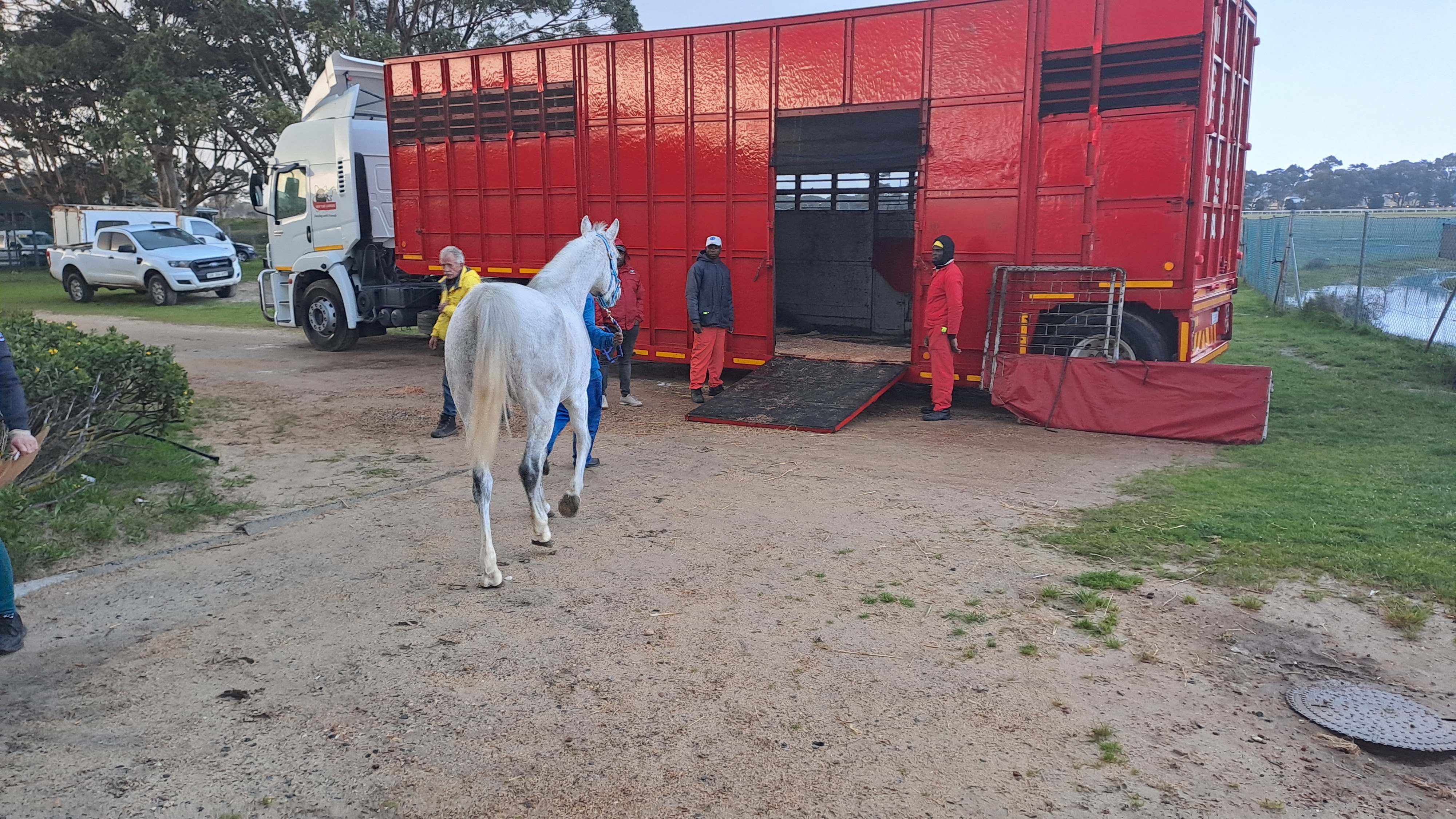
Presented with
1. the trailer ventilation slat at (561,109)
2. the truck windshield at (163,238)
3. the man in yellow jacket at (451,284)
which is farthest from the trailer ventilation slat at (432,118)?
the truck windshield at (163,238)

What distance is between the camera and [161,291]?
23.4 meters

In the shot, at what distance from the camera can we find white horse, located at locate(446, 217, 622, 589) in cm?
506

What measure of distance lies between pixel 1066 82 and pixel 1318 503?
4.67 m

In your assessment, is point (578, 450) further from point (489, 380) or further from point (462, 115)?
point (462, 115)

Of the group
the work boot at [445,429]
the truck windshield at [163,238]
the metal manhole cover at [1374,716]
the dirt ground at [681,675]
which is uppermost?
the truck windshield at [163,238]

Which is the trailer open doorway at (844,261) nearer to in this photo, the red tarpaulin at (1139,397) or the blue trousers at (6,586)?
the red tarpaulin at (1139,397)

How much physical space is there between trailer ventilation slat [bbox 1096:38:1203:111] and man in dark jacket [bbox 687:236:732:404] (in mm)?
4169

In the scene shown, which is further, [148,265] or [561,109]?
[148,265]

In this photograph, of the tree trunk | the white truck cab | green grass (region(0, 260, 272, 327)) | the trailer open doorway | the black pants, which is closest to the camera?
the black pants

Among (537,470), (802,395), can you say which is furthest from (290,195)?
(537,470)

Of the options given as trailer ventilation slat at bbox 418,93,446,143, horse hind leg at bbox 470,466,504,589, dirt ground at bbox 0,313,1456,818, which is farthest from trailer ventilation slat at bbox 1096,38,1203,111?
trailer ventilation slat at bbox 418,93,446,143

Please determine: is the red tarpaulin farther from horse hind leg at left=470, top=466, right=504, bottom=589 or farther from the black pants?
horse hind leg at left=470, top=466, right=504, bottom=589

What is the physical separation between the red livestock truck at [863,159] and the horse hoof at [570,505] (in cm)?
517

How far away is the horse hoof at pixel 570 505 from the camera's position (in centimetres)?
598
